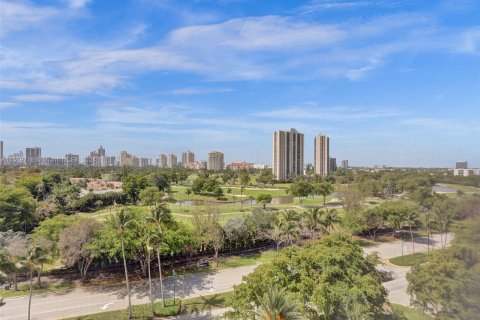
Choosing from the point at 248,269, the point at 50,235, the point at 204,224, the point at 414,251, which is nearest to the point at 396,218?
the point at 414,251

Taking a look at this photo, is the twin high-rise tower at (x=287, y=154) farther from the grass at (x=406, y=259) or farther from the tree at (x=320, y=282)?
the tree at (x=320, y=282)

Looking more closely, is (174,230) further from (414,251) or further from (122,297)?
(414,251)

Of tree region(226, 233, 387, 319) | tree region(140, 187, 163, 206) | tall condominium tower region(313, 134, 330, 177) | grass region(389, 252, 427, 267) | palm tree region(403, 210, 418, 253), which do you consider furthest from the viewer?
tall condominium tower region(313, 134, 330, 177)

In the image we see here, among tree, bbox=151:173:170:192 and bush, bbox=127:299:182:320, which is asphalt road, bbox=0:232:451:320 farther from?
tree, bbox=151:173:170:192

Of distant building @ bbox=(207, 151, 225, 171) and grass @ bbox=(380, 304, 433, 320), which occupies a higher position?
distant building @ bbox=(207, 151, 225, 171)

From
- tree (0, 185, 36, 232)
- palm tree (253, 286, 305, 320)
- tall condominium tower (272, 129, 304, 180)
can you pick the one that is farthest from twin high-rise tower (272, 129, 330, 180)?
palm tree (253, 286, 305, 320)

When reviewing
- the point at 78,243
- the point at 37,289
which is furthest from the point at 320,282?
the point at 37,289

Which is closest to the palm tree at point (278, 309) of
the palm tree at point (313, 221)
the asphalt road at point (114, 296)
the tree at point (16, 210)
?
the asphalt road at point (114, 296)
